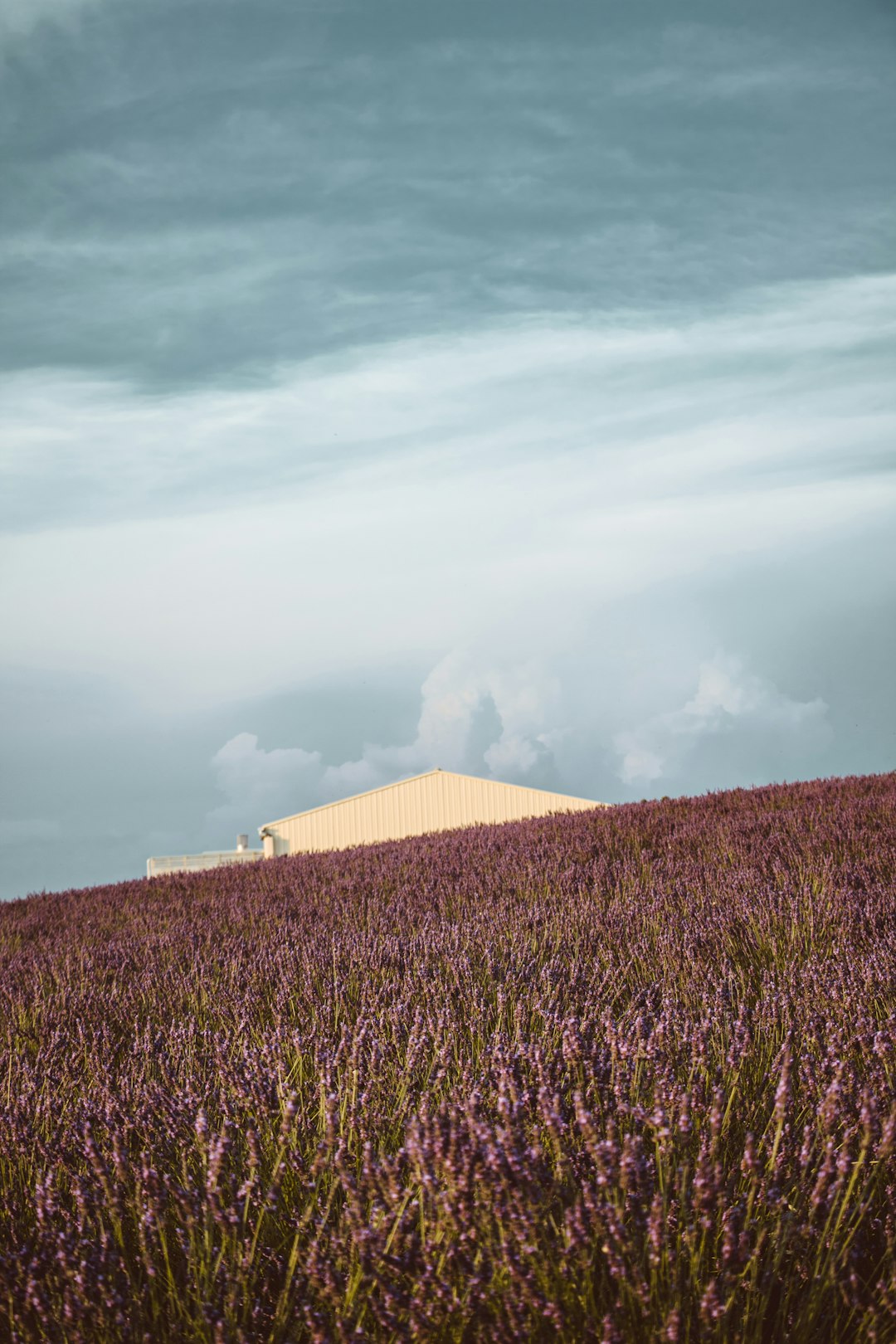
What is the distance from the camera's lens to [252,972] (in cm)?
407

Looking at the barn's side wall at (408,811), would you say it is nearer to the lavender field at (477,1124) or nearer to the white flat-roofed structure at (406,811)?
the white flat-roofed structure at (406,811)

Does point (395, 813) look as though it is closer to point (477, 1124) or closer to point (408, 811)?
point (408, 811)

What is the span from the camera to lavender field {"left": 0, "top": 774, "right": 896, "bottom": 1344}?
146 centimetres

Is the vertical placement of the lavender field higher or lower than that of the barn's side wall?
lower

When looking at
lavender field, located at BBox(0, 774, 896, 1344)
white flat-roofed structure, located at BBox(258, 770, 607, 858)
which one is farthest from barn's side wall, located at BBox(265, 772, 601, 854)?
lavender field, located at BBox(0, 774, 896, 1344)

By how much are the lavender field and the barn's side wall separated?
20.9 meters

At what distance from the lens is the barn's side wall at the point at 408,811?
26047mm

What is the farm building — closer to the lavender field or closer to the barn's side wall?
the barn's side wall

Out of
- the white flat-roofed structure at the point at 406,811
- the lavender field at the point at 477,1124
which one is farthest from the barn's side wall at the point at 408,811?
the lavender field at the point at 477,1124

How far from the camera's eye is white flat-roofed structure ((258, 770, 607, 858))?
26.0m

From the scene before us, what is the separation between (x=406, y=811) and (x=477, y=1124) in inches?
1019

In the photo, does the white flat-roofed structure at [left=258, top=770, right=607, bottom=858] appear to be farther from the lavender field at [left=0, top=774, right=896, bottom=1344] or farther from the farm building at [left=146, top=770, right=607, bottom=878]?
the lavender field at [left=0, top=774, right=896, bottom=1344]

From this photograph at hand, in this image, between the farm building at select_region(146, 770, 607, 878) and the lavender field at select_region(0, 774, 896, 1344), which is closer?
the lavender field at select_region(0, 774, 896, 1344)

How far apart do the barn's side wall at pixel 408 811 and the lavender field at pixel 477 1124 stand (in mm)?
20931
